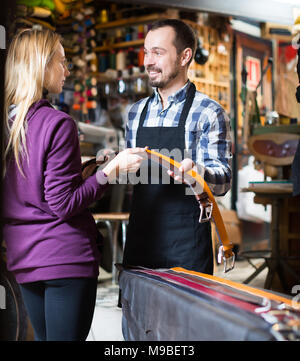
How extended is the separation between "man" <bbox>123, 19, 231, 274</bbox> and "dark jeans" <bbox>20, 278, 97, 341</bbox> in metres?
0.33

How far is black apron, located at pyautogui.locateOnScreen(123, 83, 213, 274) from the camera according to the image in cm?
153

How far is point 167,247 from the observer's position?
1540 millimetres

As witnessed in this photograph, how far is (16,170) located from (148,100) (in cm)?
68

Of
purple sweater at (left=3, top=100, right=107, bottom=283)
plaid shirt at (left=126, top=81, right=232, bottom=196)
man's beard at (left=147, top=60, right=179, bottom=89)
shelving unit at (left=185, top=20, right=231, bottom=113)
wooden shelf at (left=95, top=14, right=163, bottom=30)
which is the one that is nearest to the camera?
purple sweater at (left=3, top=100, right=107, bottom=283)

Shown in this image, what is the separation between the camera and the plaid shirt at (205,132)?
4.85 ft

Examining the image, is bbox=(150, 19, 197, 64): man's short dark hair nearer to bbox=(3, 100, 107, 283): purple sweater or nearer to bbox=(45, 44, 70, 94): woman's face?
bbox=(45, 44, 70, 94): woman's face

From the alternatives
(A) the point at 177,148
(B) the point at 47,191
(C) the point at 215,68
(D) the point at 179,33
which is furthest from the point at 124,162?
(C) the point at 215,68

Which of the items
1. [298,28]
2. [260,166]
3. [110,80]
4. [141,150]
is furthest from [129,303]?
[110,80]

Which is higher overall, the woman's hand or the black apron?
the woman's hand

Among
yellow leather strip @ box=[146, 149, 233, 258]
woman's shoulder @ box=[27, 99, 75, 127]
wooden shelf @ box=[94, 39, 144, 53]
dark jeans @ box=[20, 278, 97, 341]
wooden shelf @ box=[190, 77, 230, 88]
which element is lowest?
dark jeans @ box=[20, 278, 97, 341]

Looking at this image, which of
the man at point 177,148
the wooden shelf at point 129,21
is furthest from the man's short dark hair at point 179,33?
the wooden shelf at point 129,21

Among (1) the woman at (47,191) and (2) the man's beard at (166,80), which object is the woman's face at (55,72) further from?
(2) the man's beard at (166,80)

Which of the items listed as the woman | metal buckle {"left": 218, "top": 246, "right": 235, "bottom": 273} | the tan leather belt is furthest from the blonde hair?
metal buckle {"left": 218, "top": 246, "right": 235, "bottom": 273}
